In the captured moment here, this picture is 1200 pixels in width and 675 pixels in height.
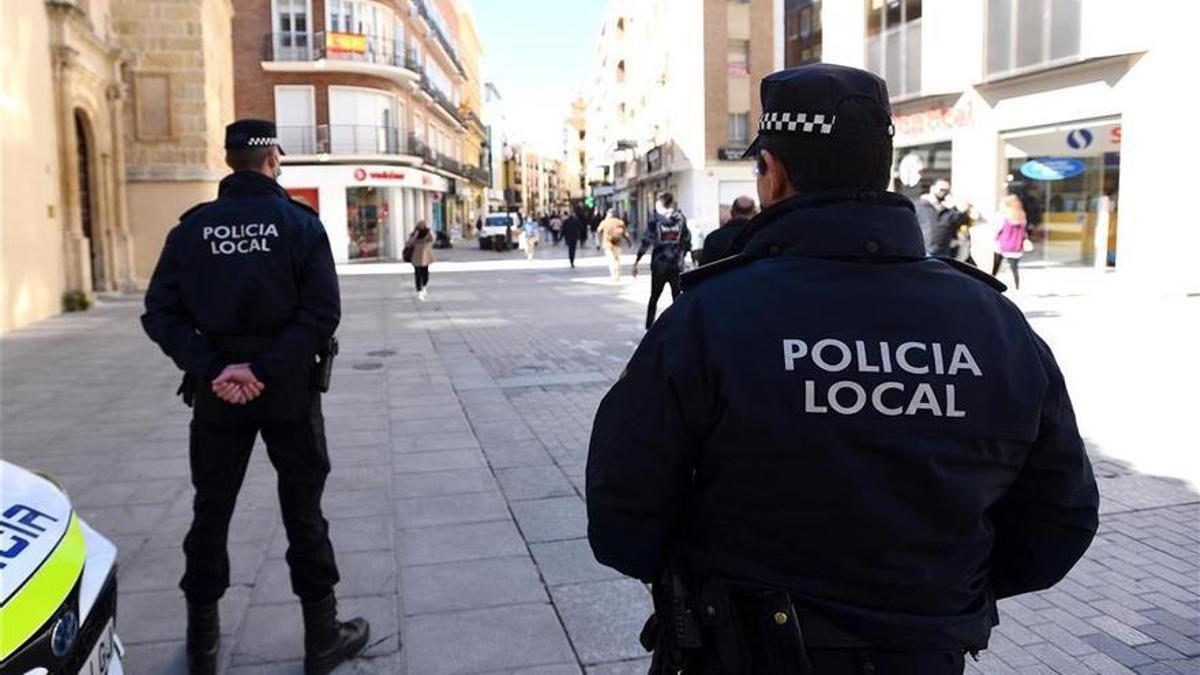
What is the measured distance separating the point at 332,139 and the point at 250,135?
1462 inches

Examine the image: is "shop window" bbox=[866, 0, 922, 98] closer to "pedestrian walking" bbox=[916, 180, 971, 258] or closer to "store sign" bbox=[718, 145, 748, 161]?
"pedestrian walking" bbox=[916, 180, 971, 258]

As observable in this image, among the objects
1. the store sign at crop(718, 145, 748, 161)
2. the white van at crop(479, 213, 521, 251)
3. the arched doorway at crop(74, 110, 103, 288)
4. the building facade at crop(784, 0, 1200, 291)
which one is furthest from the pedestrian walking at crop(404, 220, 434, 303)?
the white van at crop(479, 213, 521, 251)

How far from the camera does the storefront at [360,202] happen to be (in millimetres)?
37969

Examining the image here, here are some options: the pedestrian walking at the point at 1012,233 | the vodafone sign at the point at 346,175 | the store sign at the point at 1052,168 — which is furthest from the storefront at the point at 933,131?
the vodafone sign at the point at 346,175

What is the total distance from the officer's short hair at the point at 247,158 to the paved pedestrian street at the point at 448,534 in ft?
6.17

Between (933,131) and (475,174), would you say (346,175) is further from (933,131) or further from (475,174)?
(475,174)

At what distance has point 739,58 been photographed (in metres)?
41.9

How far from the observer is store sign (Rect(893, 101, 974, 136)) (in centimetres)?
2089

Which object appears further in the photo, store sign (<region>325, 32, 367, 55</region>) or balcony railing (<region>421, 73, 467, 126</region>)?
balcony railing (<region>421, 73, 467, 126</region>)

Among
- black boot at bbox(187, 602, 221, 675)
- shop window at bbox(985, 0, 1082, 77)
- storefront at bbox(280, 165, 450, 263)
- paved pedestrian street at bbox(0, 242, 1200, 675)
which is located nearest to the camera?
black boot at bbox(187, 602, 221, 675)

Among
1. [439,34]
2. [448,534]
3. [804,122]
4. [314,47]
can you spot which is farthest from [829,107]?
[439,34]

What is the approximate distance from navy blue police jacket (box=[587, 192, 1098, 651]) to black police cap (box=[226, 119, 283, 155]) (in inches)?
91.8

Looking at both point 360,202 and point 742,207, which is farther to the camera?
point 360,202

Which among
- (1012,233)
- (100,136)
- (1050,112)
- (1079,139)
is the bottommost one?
(1012,233)
